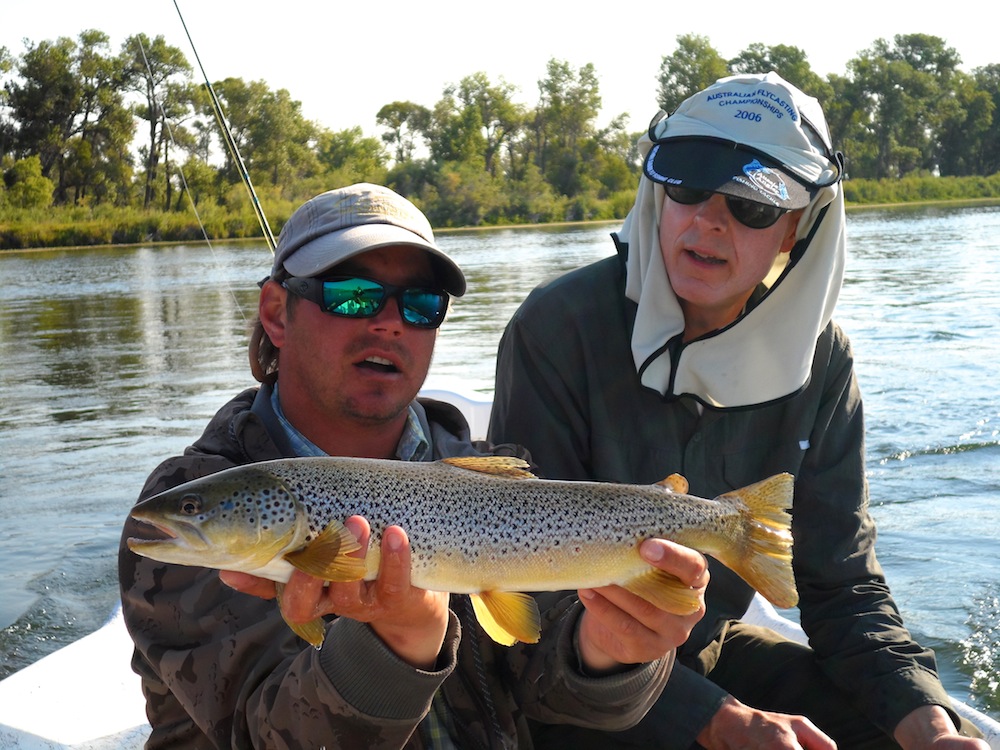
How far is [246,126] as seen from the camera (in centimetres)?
6900

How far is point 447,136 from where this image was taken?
87812mm

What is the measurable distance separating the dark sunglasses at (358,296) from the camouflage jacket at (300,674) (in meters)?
0.30

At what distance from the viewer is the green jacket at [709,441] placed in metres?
3.46

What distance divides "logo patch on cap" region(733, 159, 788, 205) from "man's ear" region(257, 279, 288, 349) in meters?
1.39

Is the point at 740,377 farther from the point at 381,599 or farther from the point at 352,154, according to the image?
the point at 352,154

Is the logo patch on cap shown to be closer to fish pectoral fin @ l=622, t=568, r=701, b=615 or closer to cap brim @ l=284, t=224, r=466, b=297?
cap brim @ l=284, t=224, r=466, b=297

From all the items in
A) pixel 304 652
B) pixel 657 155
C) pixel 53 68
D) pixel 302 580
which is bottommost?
pixel 304 652

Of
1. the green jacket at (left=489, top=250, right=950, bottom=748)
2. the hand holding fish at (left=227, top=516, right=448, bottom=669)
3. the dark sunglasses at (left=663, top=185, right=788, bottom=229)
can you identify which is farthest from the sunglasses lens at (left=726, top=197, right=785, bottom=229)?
the hand holding fish at (left=227, top=516, right=448, bottom=669)

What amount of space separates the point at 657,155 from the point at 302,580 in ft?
6.46

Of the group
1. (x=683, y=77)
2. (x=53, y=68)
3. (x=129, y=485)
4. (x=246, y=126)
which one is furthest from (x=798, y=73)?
(x=129, y=485)

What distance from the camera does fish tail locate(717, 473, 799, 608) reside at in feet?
8.25

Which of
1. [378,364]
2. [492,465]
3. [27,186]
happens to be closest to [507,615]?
[492,465]

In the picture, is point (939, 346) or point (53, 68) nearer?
point (939, 346)

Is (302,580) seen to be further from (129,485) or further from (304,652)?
(129,485)
